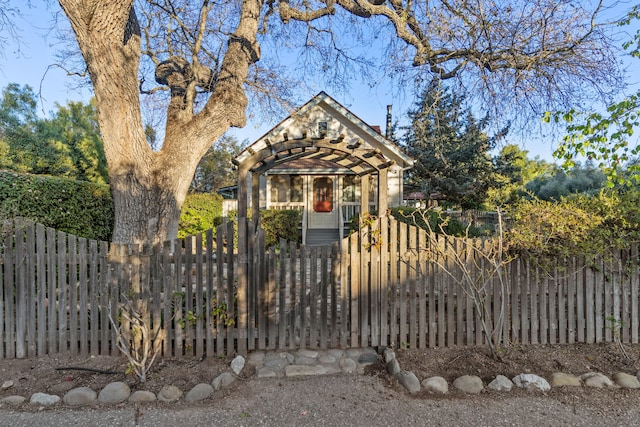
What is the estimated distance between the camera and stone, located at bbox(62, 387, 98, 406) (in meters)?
2.66

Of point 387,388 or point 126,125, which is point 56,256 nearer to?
point 126,125

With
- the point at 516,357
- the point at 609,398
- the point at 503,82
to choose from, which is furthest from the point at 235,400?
the point at 503,82

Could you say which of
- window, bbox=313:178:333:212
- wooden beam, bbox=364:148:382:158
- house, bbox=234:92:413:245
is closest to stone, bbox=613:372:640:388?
wooden beam, bbox=364:148:382:158

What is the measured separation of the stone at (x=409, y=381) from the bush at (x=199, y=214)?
9.55 metres

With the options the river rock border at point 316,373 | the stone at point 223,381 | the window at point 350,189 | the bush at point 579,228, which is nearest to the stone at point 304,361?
the river rock border at point 316,373

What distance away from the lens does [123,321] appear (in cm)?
327

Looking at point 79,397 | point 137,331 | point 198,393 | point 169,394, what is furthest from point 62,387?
point 198,393

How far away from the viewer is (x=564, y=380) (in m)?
2.94

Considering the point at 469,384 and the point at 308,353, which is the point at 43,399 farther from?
the point at 469,384

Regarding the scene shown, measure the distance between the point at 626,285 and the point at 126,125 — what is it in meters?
6.56

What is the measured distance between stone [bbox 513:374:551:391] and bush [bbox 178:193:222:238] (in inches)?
402

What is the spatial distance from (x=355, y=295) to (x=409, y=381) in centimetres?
101

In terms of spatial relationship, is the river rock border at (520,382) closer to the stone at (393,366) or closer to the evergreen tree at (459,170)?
the stone at (393,366)

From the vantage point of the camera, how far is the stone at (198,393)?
2734 millimetres
